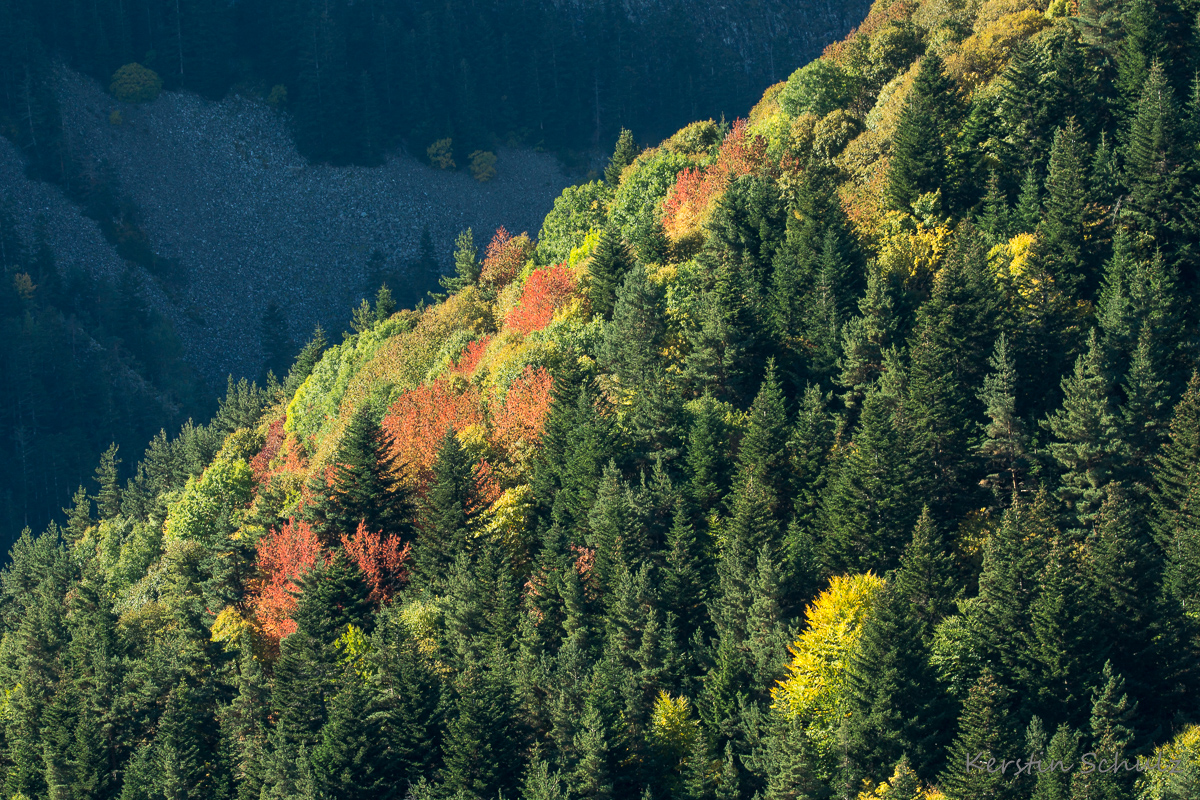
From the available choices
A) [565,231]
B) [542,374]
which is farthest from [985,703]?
[565,231]

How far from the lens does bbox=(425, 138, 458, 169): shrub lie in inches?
7077

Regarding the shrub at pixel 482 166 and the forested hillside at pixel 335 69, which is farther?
the shrub at pixel 482 166

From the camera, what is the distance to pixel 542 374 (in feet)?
241

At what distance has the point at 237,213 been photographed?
164750 mm

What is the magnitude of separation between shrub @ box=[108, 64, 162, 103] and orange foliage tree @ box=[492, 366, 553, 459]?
11653 centimetres

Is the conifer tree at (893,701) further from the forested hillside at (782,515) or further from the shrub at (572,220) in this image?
the shrub at (572,220)

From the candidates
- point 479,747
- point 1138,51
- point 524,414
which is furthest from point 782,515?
point 1138,51

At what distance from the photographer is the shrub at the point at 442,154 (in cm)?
17975

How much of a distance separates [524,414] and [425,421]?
8086 millimetres

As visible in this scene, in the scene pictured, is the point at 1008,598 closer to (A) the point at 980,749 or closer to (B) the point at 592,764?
(A) the point at 980,749

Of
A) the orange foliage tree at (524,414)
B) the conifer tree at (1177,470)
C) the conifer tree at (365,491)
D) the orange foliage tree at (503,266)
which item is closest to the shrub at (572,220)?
the orange foliage tree at (503,266)

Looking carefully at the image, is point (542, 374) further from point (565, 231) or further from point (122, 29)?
point (122, 29)

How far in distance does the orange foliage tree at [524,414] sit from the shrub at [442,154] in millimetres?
112183

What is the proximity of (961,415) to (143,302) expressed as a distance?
403ft
